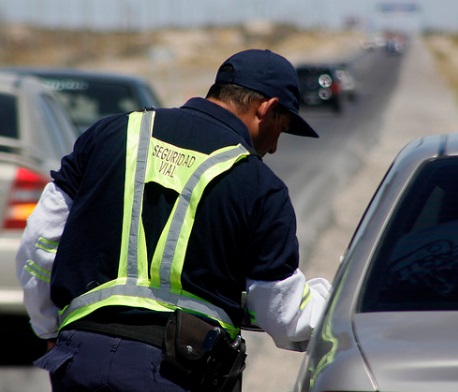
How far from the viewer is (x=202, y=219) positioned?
2943mm

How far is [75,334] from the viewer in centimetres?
301

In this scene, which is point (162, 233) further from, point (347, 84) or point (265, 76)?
point (347, 84)

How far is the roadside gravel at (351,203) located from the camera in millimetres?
6371

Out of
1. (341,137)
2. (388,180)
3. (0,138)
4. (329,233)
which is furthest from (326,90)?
(388,180)

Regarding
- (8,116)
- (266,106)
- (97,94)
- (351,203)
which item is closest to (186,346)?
(266,106)

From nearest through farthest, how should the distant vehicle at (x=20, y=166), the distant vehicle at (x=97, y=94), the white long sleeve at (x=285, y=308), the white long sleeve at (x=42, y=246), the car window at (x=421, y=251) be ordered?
1. the car window at (x=421, y=251)
2. the white long sleeve at (x=285, y=308)
3. the white long sleeve at (x=42, y=246)
4. the distant vehicle at (x=20, y=166)
5. the distant vehicle at (x=97, y=94)

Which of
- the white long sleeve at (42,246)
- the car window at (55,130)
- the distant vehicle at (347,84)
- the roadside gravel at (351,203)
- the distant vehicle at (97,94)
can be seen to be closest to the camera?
the white long sleeve at (42,246)

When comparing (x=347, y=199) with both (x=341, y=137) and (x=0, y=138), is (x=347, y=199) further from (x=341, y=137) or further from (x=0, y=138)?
(x=341, y=137)

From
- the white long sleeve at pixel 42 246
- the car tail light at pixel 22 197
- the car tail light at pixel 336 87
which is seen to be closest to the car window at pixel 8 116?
the car tail light at pixel 22 197

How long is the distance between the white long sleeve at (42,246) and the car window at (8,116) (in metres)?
3.68

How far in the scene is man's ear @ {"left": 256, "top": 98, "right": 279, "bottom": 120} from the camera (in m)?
3.10

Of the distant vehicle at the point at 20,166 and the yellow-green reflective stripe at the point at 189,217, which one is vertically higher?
the yellow-green reflective stripe at the point at 189,217

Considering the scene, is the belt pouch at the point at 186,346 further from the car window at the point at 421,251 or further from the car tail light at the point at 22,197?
the car tail light at the point at 22,197

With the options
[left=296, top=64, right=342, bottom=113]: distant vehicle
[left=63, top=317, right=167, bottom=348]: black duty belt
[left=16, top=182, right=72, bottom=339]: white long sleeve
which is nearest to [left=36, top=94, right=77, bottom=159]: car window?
[left=16, top=182, right=72, bottom=339]: white long sleeve
